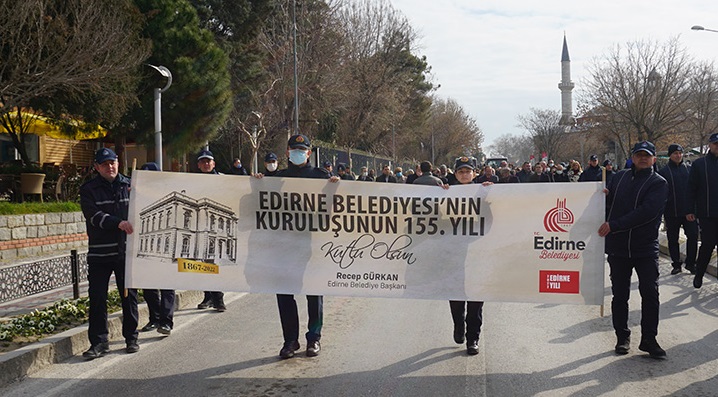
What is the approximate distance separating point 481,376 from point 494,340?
1353 mm

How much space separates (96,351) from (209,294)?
2591 millimetres

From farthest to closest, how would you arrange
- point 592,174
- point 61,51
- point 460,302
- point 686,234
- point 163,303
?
point 61,51, point 592,174, point 686,234, point 163,303, point 460,302

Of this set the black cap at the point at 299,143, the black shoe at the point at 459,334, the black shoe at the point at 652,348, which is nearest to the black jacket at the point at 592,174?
the black shoe at the point at 652,348

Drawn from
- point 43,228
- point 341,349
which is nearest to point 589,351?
point 341,349

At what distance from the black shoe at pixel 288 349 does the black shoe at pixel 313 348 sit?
11 centimetres

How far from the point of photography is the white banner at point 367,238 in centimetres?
638

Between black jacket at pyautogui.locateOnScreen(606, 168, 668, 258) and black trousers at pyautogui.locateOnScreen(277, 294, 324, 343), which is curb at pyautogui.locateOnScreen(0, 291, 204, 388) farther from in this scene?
black jacket at pyautogui.locateOnScreen(606, 168, 668, 258)

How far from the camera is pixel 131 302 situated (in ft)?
22.3

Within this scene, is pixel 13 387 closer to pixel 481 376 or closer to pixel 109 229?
pixel 109 229

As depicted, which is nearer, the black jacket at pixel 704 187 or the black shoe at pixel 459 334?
the black shoe at pixel 459 334

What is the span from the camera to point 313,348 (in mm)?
6617

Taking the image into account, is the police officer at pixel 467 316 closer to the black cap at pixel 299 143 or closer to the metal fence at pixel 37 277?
the black cap at pixel 299 143

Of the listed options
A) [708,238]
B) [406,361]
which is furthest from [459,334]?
[708,238]

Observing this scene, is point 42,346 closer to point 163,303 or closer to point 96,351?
point 96,351
